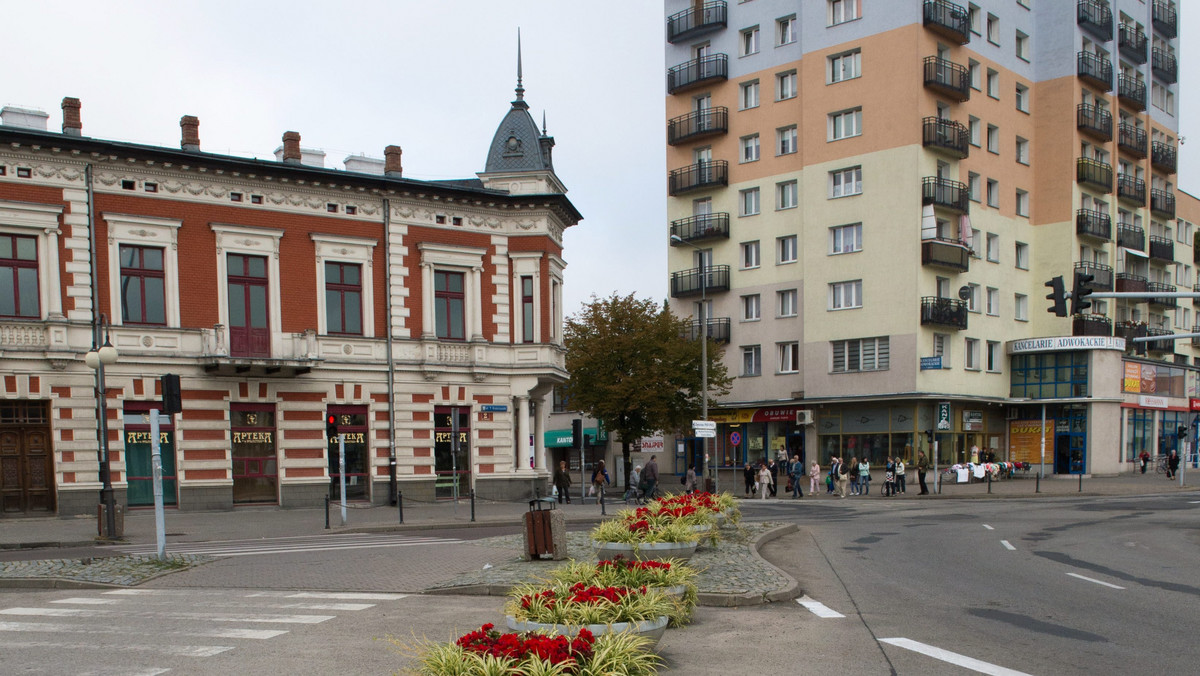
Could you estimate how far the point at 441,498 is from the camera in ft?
107

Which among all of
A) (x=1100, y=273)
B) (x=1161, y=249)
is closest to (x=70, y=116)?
(x=1100, y=273)

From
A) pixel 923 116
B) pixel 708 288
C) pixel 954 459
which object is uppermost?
pixel 923 116

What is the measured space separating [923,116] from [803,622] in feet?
126

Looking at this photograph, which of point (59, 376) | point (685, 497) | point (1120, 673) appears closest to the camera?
point (1120, 673)

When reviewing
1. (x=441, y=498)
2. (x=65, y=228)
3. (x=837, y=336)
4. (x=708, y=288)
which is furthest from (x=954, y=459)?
(x=65, y=228)

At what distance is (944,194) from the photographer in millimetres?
43938

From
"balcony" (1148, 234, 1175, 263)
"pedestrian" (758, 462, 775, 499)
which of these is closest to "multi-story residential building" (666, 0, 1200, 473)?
"balcony" (1148, 234, 1175, 263)

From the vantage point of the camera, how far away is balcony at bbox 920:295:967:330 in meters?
42.9

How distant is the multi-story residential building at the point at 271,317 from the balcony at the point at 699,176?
1643 centimetres

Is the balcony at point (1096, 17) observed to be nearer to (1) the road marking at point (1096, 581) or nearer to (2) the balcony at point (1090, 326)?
(2) the balcony at point (1090, 326)

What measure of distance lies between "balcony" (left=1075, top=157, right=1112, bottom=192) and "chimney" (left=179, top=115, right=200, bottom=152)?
43.7 m

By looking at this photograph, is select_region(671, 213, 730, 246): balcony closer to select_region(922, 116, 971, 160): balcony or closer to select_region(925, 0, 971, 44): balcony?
select_region(922, 116, 971, 160): balcony

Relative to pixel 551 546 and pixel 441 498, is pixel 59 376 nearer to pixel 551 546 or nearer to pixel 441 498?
pixel 441 498

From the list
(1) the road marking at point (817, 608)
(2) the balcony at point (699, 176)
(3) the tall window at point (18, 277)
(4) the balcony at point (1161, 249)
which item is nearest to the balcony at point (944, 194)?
(2) the balcony at point (699, 176)
